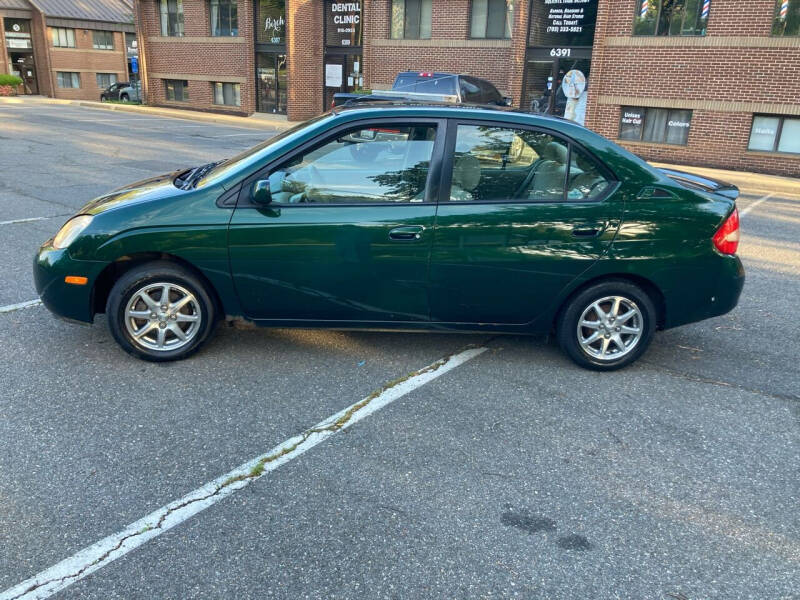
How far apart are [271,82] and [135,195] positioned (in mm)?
23706

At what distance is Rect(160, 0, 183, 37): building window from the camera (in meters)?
28.6

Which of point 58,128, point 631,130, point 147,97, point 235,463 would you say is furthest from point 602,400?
point 147,97

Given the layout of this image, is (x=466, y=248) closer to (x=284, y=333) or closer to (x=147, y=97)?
(x=284, y=333)

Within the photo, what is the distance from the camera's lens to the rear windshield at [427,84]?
15.7m

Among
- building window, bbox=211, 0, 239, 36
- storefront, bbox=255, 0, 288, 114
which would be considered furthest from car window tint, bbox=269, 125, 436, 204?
building window, bbox=211, 0, 239, 36

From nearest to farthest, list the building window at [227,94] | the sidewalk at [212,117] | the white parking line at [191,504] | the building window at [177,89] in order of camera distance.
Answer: the white parking line at [191,504], the sidewalk at [212,117], the building window at [227,94], the building window at [177,89]

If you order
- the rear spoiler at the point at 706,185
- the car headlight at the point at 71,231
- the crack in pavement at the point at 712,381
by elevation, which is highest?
the rear spoiler at the point at 706,185

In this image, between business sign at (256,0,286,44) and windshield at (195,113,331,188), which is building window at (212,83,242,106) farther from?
windshield at (195,113,331,188)

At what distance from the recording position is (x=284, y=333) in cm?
507

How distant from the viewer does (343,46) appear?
24688 millimetres

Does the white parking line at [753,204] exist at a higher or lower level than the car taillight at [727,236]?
lower

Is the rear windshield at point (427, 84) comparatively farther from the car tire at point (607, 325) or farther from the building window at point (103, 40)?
the building window at point (103, 40)

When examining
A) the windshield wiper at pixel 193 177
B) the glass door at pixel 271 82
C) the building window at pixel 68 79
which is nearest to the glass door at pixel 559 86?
the glass door at pixel 271 82

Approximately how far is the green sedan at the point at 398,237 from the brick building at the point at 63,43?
47324mm
